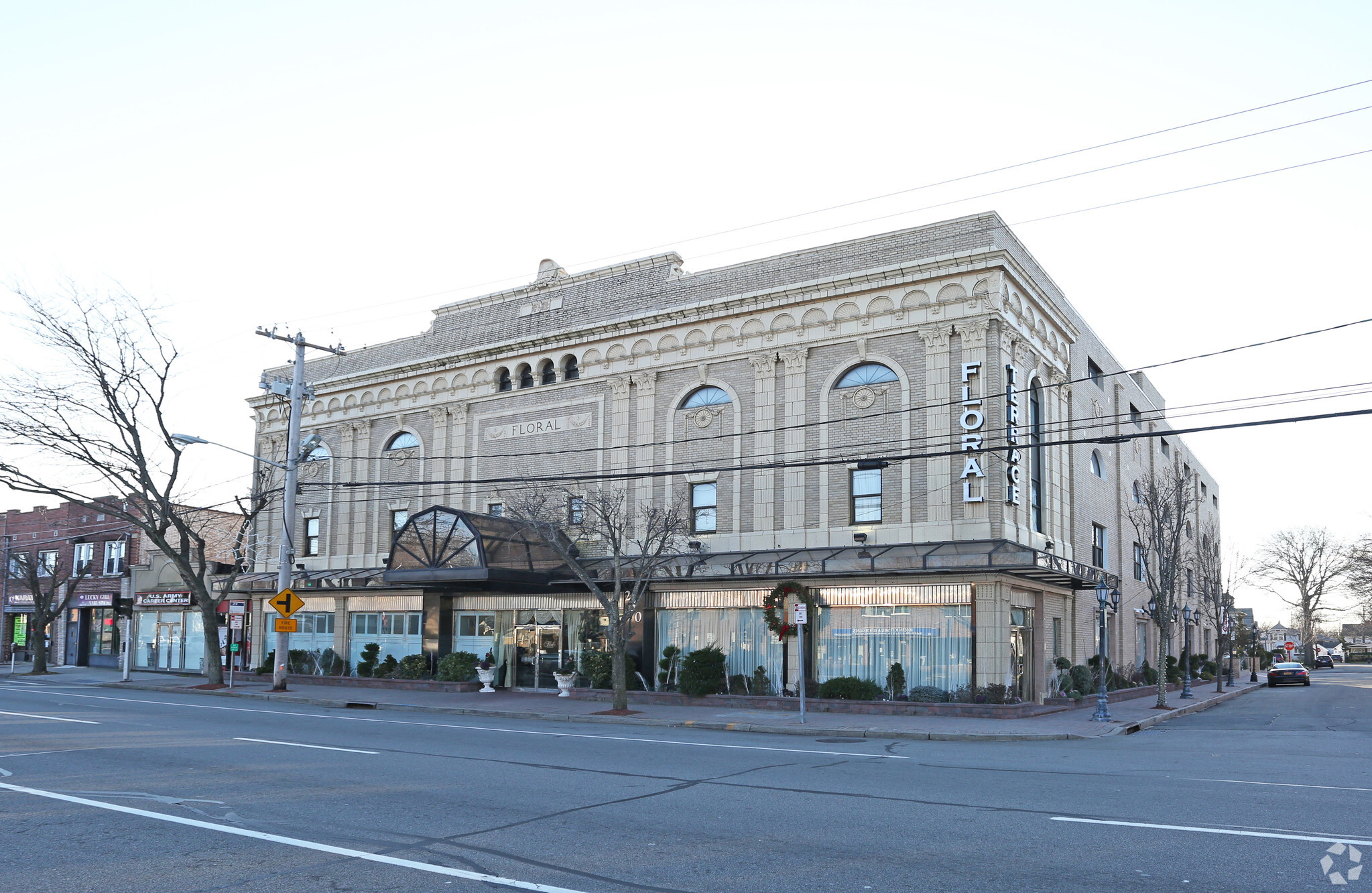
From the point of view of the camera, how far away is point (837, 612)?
88.4ft

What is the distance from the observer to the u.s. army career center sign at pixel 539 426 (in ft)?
108

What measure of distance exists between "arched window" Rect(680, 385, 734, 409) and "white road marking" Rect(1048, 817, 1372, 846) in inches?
815

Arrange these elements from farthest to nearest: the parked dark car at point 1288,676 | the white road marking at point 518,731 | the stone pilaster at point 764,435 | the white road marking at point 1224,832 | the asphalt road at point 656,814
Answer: the parked dark car at point 1288,676 < the stone pilaster at point 764,435 < the white road marking at point 518,731 < the white road marking at point 1224,832 < the asphalt road at point 656,814

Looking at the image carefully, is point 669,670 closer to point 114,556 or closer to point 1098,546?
point 1098,546

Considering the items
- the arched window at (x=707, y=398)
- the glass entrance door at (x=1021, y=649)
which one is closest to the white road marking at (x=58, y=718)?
the arched window at (x=707, y=398)

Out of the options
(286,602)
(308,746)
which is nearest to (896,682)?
(308,746)

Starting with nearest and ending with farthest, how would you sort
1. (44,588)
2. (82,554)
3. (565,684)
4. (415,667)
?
(565,684) < (415,667) < (82,554) < (44,588)

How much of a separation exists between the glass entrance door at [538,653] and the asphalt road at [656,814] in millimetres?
13476

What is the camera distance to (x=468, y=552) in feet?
96.4

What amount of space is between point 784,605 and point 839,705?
3.05m

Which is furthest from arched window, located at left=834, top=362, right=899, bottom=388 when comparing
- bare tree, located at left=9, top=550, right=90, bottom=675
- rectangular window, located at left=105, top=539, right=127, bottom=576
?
rectangular window, located at left=105, top=539, right=127, bottom=576

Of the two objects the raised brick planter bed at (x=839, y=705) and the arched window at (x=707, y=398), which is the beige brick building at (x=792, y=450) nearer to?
the arched window at (x=707, y=398)

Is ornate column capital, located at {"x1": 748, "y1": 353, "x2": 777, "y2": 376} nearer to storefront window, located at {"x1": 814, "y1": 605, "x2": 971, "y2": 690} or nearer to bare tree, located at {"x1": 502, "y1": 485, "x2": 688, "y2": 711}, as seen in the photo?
bare tree, located at {"x1": 502, "y1": 485, "x2": 688, "y2": 711}

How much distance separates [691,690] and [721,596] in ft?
8.89
